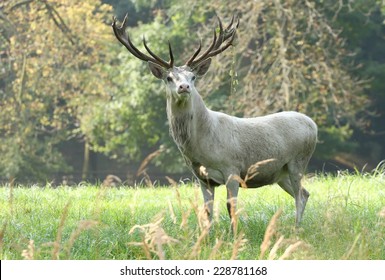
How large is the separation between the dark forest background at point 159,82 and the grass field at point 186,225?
8.66 m

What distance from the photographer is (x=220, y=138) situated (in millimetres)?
7586

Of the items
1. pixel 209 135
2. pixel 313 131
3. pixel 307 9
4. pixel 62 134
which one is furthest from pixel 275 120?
pixel 62 134

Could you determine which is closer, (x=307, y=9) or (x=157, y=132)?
(x=307, y=9)

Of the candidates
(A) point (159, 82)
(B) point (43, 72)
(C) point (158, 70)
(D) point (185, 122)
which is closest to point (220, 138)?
(D) point (185, 122)

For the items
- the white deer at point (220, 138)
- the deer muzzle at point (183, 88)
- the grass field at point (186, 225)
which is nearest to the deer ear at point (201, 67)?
the white deer at point (220, 138)

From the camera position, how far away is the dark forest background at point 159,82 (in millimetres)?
20125

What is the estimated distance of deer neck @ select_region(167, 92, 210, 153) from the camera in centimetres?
745

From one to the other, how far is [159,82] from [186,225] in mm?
19926

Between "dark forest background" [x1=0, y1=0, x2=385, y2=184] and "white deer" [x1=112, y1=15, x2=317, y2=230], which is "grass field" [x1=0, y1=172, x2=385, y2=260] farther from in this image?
"dark forest background" [x1=0, y1=0, x2=385, y2=184]

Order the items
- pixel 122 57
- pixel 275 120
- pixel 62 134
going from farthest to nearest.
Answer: pixel 62 134
pixel 122 57
pixel 275 120

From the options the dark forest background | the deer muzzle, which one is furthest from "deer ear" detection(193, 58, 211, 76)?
the dark forest background

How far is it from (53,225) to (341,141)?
1928 centimetres

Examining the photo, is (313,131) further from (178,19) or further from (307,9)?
(178,19)

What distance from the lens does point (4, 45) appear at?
22.8 meters
